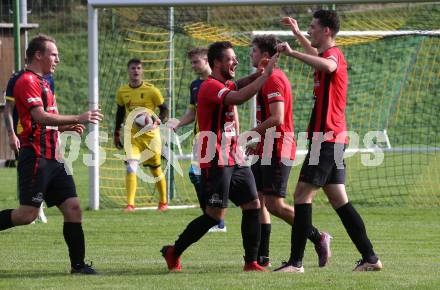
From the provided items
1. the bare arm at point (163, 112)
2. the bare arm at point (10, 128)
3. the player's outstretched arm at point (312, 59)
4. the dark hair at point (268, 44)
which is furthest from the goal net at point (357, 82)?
the player's outstretched arm at point (312, 59)

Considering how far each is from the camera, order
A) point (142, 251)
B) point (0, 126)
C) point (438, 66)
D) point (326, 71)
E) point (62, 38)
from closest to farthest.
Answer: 1. point (326, 71)
2. point (142, 251)
3. point (0, 126)
4. point (438, 66)
5. point (62, 38)

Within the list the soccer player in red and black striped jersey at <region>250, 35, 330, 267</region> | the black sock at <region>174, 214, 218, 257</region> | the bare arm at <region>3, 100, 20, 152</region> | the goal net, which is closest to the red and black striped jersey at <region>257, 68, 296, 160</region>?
the soccer player in red and black striped jersey at <region>250, 35, 330, 267</region>

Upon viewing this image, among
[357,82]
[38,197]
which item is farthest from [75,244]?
[357,82]

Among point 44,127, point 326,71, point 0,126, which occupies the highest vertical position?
point 326,71

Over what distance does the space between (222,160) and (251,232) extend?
655 mm

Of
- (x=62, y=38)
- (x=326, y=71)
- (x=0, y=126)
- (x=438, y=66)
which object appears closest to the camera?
(x=326, y=71)

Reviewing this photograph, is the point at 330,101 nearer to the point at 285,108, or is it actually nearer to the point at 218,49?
the point at 285,108

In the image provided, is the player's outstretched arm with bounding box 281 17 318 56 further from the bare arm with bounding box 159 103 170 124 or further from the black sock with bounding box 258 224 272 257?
the bare arm with bounding box 159 103 170 124

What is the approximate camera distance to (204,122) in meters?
8.19

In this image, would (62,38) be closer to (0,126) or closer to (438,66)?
(0,126)

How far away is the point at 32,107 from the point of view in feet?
26.0

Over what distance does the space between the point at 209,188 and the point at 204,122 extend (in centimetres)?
53

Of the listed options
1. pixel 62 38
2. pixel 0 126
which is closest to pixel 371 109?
pixel 0 126

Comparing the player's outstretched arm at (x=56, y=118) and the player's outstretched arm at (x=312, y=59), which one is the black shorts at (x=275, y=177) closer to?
the player's outstretched arm at (x=312, y=59)
